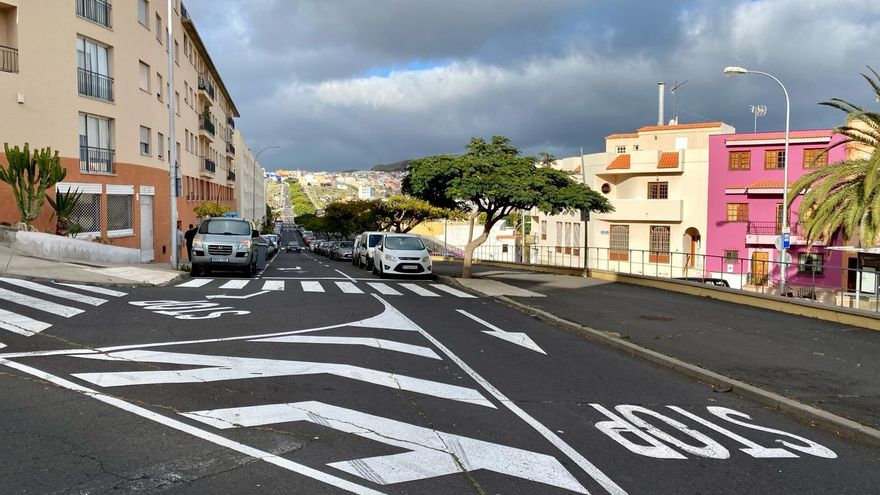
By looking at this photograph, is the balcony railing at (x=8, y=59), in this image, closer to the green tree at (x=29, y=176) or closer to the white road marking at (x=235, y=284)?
the green tree at (x=29, y=176)

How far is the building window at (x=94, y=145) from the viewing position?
2586cm

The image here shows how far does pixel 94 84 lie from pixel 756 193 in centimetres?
3442

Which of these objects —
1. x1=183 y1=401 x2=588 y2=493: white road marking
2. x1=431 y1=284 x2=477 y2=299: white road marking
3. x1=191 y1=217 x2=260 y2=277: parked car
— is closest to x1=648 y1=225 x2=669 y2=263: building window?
x1=431 y1=284 x2=477 y2=299: white road marking

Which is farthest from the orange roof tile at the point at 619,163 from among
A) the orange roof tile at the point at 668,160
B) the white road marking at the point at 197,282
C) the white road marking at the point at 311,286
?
the white road marking at the point at 197,282

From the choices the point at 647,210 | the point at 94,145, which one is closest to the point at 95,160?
the point at 94,145

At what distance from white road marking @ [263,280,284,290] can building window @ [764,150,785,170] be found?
102ft

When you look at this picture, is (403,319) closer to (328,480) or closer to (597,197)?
(328,480)

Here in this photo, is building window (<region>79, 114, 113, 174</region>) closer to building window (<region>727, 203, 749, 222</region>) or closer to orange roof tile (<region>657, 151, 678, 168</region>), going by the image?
orange roof tile (<region>657, 151, 678, 168</region>)

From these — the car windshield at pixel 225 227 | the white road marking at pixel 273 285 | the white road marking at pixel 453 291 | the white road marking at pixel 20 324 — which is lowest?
the white road marking at pixel 453 291

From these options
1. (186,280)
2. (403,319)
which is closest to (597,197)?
(403,319)

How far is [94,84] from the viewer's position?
26.4 m

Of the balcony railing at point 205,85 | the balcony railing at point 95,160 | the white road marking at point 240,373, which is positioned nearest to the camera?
the white road marking at point 240,373

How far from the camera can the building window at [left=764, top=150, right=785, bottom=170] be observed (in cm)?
3750

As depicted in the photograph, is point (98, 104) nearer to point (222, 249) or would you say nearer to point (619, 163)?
point (222, 249)
